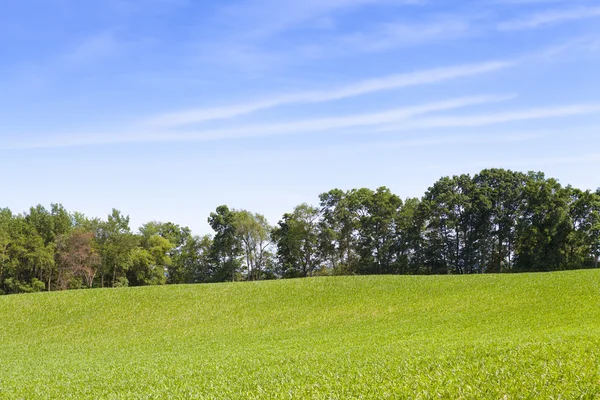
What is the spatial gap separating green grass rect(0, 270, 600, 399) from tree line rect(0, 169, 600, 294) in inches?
861

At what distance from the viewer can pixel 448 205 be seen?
216 feet

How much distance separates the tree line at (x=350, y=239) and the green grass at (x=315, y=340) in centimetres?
2188


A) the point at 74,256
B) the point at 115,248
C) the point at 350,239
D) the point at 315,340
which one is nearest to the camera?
the point at 315,340

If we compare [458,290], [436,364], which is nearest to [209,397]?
[436,364]

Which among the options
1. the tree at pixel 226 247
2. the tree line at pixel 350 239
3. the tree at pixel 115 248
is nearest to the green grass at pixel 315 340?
the tree line at pixel 350 239

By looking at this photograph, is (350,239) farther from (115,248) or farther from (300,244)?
(115,248)

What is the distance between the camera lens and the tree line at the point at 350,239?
59.6 m

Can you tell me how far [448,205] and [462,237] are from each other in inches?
204

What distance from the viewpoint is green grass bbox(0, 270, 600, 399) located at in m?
9.67

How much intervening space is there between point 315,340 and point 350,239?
48.8m

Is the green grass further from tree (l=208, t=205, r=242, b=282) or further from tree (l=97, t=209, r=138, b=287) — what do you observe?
tree (l=208, t=205, r=242, b=282)

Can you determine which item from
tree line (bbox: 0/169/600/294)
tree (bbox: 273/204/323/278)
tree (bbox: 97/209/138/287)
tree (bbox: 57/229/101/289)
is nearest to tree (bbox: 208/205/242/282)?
tree line (bbox: 0/169/600/294)

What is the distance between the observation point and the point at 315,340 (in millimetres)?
23656

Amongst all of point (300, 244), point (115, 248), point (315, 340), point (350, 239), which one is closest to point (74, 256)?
point (115, 248)
